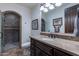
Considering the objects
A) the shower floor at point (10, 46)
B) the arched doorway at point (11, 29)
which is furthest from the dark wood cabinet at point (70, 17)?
the shower floor at point (10, 46)

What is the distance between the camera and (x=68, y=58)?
1264mm

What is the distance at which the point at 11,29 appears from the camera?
120 inches

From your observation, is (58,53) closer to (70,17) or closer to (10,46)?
(70,17)

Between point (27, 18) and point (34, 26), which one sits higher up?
point (27, 18)

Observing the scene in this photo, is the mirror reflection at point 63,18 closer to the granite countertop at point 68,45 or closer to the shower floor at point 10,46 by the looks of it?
the granite countertop at point 68,45

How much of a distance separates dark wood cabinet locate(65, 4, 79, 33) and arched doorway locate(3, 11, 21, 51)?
4.94 feet

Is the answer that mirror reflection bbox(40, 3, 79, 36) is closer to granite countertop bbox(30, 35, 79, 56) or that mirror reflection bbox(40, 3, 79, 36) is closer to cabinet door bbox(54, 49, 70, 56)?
granite countertop bbox(30, 35, 79, 56)

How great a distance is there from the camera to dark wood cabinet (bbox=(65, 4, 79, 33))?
2.07 m

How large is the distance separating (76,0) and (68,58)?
1.01 meters

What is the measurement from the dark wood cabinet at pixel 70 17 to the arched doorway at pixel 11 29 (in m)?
1.50

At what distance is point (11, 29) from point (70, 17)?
5.78ft

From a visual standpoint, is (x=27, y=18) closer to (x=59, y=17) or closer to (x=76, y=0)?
(x=59, y=17)

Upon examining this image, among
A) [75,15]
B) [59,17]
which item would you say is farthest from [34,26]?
[75,15]

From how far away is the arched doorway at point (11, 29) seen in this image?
3.02 m
